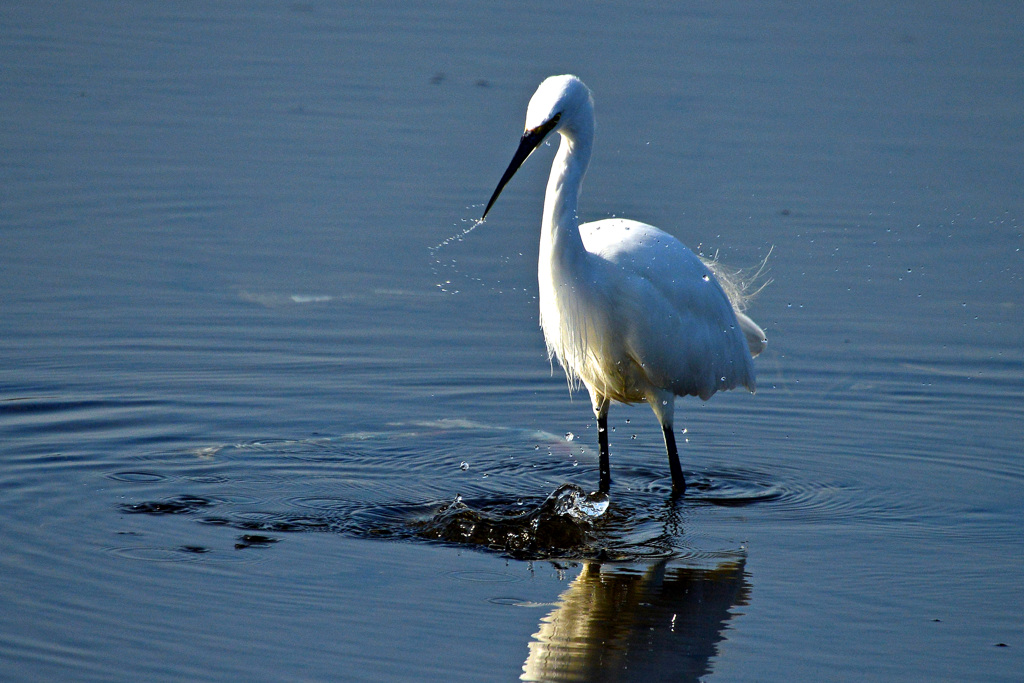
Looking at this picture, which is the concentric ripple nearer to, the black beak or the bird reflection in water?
the bird reflection in water

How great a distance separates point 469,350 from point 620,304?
189 cm

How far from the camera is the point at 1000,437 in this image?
6.94 m

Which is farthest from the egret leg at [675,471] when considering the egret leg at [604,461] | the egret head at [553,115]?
the egret head at [553,115]

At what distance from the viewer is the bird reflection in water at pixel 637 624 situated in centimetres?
433

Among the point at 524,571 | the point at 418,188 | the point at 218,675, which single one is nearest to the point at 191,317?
the point at 418,188

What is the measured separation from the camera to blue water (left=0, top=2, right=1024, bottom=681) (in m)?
4.66

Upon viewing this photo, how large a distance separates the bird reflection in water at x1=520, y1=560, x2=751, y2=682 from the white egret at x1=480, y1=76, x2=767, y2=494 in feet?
3.66

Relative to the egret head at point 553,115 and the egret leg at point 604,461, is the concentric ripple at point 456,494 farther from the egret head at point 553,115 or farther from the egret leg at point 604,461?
the egret head at point 553,115

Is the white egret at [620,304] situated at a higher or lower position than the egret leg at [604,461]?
higher

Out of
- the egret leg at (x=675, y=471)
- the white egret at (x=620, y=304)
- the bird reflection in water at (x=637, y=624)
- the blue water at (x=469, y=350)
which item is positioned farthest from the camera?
the egret leg at (x=675, y=471)

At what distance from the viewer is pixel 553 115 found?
5449mm

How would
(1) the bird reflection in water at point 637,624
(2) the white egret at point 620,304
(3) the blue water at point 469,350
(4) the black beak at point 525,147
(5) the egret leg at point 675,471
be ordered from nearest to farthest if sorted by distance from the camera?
(1) the bird reflection in water at point 637,624, (3) the blue water at point 469,350, (4) the black beak at point 525,147, (2) the white egret at point 620,304, (5) the egret leg at point 675,471

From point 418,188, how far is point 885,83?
187 inches

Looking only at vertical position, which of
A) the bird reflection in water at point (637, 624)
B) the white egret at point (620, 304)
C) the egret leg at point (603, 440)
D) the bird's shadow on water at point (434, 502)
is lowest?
the bird reflection in water at point (637, 624)
